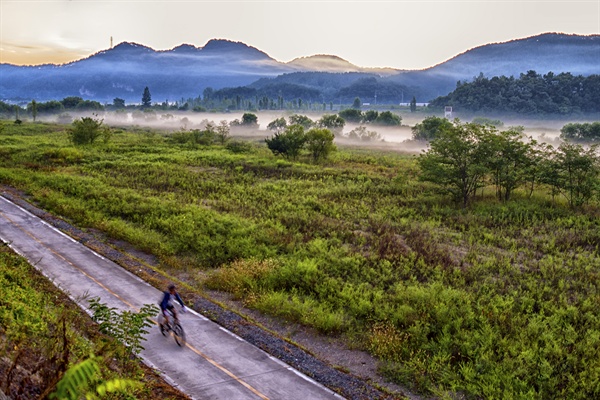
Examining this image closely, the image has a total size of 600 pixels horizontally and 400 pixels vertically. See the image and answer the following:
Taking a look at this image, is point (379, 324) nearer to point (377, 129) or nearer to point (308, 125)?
point (308, 125)

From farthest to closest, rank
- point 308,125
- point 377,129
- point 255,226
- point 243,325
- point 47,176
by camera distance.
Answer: point 377,129
point 308,125
point 47,176
point 255,226
point 243,325

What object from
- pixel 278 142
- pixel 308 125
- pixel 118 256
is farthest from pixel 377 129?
pixel 118 256

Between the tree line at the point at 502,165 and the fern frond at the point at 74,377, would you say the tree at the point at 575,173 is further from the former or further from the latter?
the fern frond at the point at 74,377

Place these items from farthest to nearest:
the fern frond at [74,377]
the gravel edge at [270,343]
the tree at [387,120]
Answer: the tree at [387,120], the gravel edge at [270,343], the fern frond at [74,377]

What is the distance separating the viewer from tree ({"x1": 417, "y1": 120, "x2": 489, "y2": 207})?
4106 centimetres

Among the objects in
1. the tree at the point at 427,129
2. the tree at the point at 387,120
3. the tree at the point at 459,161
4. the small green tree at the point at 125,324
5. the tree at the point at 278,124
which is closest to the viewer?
the small green tree at the point at 125,324

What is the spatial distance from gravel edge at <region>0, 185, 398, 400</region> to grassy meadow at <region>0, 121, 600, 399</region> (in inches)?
54.3

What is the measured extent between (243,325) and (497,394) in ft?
30.0

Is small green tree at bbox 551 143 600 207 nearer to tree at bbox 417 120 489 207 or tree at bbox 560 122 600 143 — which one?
tree at bbox 417 120 489 207

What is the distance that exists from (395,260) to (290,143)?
4605cm

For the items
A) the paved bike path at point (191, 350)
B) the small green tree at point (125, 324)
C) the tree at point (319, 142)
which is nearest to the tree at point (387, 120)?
the tree at point (319, 142)

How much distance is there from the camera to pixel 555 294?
21.5 meters

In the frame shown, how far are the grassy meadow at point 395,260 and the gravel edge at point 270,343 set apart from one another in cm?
138

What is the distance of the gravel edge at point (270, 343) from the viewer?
14.5 m
